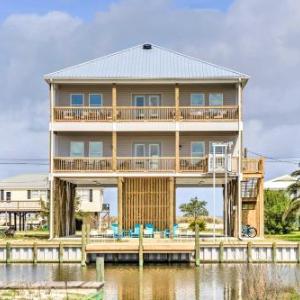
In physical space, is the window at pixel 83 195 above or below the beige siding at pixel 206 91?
below

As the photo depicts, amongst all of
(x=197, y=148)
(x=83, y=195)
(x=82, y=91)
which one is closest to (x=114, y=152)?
(x=82, y=91)

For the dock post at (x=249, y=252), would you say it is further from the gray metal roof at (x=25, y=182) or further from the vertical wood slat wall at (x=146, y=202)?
the gray metal roof at (x=25, y=182)

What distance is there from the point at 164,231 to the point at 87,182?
9.00 m

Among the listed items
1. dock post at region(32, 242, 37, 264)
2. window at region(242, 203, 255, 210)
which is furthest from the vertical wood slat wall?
dock post at region(32, 242, 37, 264)

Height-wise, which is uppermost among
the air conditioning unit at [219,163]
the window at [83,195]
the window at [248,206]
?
the air conditioning unit at [219,163]

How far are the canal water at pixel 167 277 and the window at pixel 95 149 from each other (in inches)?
512

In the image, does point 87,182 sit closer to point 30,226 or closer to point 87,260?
point 87,260

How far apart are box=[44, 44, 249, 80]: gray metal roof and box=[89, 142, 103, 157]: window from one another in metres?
4.81

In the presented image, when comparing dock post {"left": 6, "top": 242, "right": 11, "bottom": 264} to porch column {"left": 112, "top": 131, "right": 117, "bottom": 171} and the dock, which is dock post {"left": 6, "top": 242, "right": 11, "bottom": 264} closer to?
the dock

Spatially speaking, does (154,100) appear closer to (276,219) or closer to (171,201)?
(171,201)

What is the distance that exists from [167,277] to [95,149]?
1867 cm

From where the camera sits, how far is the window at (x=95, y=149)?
5353cm

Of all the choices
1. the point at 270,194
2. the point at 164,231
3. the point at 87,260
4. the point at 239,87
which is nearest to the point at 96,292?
the point at 87,260

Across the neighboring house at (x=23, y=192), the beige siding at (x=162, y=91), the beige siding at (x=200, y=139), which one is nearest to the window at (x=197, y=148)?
the beige siding at (x=200, y=139)
